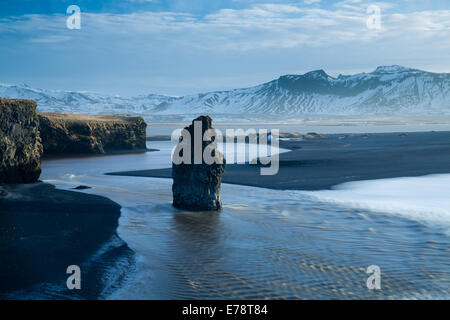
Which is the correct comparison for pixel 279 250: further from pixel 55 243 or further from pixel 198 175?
pixel 55 243

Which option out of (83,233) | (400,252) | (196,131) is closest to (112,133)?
(196,131)

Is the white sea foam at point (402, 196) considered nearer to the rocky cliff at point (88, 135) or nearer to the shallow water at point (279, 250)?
the shallow water at point (279, 250)

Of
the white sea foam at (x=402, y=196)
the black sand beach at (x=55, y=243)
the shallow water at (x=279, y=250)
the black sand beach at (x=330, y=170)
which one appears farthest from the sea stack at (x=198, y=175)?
the black sand beach at (x=330, y=170)

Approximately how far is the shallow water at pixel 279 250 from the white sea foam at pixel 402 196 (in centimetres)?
53

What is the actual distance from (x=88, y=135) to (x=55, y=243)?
2995 cm

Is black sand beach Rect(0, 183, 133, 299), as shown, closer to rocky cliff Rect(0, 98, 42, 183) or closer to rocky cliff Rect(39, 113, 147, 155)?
rocky cliff Rect(0, 98, 42, 183)

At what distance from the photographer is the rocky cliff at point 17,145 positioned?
1856 cm

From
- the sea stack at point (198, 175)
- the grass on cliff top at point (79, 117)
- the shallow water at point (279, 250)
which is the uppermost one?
the grass on cliff top at point (79, 117)

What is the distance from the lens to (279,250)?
10133mm

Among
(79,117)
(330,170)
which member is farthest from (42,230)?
(79,117)

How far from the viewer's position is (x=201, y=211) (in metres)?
14.1

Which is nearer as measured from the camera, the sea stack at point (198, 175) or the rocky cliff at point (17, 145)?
the sea stack at point (198, 175)

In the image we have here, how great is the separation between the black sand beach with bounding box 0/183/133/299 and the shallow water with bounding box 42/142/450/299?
1.74 ft
